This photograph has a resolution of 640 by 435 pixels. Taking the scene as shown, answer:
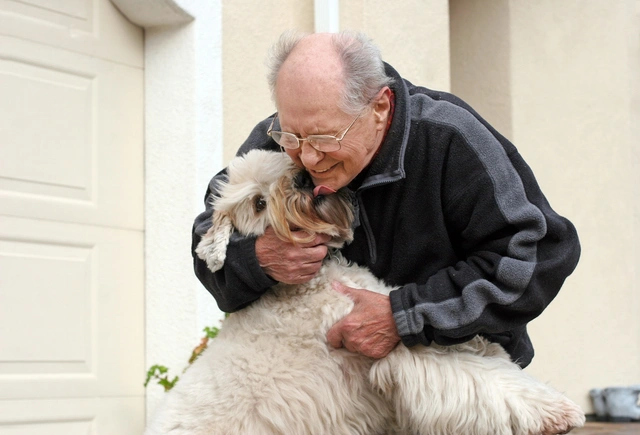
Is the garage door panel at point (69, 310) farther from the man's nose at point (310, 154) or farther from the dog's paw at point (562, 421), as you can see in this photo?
the dog's paw at point (562, 421)

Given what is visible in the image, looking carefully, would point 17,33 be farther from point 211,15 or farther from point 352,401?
point 352,401

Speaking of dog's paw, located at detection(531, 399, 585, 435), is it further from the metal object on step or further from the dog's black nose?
the metal object on step

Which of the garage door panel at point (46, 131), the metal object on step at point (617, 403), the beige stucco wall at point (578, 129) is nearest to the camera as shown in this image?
the garage door panel at point (46, 131)

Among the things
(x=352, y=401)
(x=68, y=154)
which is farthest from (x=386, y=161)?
(x=68, y=154)

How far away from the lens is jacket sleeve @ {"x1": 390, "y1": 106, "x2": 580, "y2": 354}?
319 centimetres

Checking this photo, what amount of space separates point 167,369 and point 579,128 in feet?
15.4

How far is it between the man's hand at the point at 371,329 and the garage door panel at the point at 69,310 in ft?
8.39

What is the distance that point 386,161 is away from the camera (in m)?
3.38

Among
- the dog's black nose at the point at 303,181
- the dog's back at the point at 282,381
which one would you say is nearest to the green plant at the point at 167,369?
the dog's back at the point at 282,381

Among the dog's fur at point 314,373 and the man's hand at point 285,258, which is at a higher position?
the man's hand at point 285,258

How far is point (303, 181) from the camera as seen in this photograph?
3.43m

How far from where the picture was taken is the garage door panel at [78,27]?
5.34 m

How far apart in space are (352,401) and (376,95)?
3.74 ft

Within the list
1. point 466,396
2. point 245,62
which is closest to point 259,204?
point 466,396
